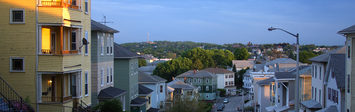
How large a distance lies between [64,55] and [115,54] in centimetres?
1390

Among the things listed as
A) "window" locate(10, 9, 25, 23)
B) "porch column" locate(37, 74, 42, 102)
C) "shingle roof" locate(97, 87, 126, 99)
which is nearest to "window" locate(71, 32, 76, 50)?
"porch column" locate(37, 74, 42, 102)

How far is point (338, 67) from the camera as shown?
1080 inches

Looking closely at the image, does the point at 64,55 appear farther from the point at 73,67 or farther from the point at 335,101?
the point at 335,101

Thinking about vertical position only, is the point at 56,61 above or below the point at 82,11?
below

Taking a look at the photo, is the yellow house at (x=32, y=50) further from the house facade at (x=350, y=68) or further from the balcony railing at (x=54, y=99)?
the house facade at (x=350, y=68)

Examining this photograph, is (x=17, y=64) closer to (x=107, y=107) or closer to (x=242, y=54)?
(x=107, y=107)

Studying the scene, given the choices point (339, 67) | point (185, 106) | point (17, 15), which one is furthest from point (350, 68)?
point (185, 106)

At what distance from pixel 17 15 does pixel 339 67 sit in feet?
76.0

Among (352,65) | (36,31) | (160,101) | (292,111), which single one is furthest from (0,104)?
(160,101)

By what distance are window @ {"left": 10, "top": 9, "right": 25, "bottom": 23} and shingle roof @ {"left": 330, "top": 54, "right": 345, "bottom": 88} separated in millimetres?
22459

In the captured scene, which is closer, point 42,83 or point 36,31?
point 36,31

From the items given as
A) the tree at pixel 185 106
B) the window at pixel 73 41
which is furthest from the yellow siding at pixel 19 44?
the tree at pixel 185 106

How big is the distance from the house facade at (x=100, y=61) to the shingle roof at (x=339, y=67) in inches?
709

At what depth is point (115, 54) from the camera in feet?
119
